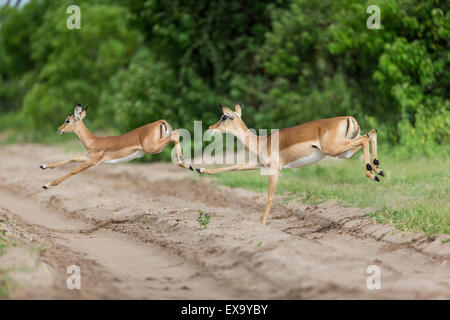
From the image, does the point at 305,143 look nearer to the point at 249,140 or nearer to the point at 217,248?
the point at 249,140

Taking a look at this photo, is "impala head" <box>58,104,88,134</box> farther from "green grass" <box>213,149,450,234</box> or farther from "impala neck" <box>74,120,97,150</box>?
"green grass" <box>213,149,450,234</box>

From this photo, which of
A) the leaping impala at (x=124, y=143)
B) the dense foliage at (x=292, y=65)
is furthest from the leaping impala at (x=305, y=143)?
the dense foliage at (x=292, y=65)

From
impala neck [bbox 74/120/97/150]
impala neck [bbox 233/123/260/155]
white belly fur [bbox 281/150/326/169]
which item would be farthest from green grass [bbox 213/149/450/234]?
impala neck [bbox 74/120/97/150]

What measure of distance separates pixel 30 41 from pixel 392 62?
2217cm

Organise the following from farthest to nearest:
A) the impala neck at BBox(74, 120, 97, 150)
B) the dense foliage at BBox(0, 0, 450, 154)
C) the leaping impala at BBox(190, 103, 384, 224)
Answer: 1. the dense foliage at BBox(0, 0, 450, 154)
2. the impala neck at BBox(74, 120, 97, 150)
3. the leaping impala at BBox(190, 103, 384, 224)

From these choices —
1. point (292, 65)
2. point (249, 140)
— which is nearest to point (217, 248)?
point (249, 140)

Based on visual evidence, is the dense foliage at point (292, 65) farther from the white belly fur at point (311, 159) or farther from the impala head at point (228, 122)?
the impala head at point (228, 122)

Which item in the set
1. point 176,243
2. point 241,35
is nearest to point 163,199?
point 176,243

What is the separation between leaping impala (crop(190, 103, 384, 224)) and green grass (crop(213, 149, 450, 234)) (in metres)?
1.80

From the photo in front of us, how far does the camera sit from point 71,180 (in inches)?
566

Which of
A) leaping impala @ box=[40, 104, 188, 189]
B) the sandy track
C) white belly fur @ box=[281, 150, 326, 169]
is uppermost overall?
leaping impala @ box=[40, 104, 188, 189]

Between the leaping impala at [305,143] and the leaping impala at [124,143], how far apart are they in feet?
1.92

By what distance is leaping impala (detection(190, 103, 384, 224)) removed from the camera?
7777mm
